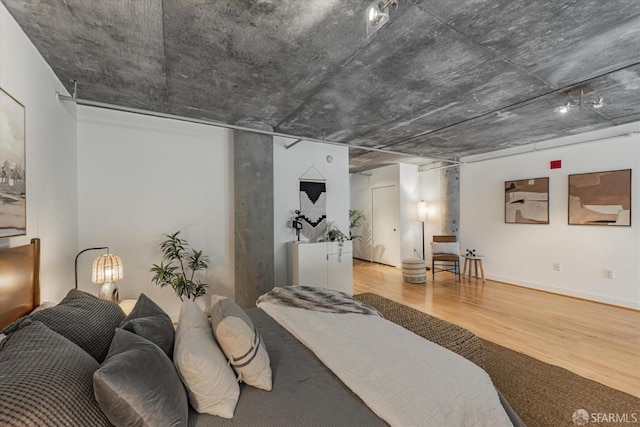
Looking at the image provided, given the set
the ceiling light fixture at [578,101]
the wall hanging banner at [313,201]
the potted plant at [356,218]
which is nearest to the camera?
the ceiling light fixture at [578,101]

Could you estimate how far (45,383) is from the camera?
777 mm

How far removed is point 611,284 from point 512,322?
1933 mm

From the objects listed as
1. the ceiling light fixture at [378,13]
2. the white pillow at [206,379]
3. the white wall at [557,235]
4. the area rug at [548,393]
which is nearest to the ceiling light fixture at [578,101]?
the white wall at [557,235]

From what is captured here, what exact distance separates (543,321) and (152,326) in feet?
13.4

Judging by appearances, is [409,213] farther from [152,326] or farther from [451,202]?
[152,326]

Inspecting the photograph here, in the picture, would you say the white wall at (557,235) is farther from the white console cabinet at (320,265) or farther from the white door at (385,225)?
→ the white console cabinet at (320,265)

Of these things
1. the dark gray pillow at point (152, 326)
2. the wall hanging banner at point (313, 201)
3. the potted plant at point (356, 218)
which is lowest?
the dark gray pillow at point (152, 326)

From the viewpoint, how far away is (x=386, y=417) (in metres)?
1.03

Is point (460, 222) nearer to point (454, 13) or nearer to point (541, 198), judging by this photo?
point (541, 198)

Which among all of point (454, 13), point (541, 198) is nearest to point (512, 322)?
point (541, 198)

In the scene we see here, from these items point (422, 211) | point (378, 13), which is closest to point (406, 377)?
point (378, 13)

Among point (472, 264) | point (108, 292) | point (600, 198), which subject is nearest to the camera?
point (108, 292)

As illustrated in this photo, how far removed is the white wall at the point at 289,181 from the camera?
13.9ft

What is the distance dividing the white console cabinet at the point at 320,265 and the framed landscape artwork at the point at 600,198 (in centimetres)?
350
